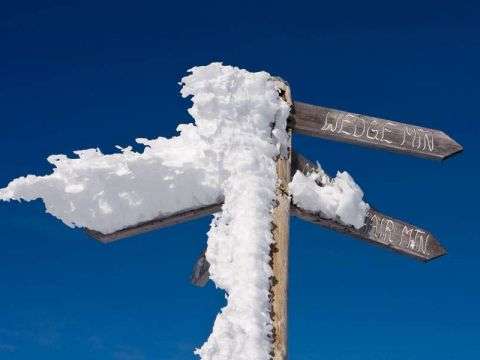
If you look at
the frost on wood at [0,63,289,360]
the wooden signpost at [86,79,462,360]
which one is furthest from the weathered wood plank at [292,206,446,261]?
the frost on wood at [0,63,289,360]

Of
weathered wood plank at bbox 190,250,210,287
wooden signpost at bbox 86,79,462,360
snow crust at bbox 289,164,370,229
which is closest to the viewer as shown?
snow crust at bbox 289,164,370,229

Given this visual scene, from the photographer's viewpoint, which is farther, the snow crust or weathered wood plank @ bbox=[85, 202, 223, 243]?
the snow crust

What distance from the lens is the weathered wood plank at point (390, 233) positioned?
3.84m

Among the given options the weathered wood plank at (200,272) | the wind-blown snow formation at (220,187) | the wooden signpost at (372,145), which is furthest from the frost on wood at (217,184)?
the weathered wood plank at (200,272)

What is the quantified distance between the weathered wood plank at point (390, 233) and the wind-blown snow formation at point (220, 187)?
114 mm

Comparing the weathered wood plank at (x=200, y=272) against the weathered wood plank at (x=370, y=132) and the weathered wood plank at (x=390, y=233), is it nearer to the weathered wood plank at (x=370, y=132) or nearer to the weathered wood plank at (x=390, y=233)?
the weathered wood plank at (x=390, y=233)

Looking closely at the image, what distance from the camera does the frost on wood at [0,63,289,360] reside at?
9.93ft

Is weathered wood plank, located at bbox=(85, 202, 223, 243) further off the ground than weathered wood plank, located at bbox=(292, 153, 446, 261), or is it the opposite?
weathered wood plank, located at bbox=(292, 153, 446, 261)

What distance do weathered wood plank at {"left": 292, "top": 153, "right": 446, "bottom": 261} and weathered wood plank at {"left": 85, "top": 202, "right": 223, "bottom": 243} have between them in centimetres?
65

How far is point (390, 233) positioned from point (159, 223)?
1513 mm

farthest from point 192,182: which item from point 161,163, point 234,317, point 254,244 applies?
point 234,317

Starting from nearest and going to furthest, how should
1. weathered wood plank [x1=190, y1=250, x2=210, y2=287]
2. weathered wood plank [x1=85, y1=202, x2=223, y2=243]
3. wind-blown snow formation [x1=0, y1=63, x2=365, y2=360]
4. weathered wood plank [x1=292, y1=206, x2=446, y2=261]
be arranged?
1. wind-blown snow formation [x1=0, y1=63, x2=365, y2=360]
2. weathered wood plank [x1=85, y1=202, x2=223, y2=243]
3. weathered wood plank [x1=292, y1=206, x2=446, y2=261]
4. weathered wood plank [x1=190, y1=250, x2=210, y2=287]

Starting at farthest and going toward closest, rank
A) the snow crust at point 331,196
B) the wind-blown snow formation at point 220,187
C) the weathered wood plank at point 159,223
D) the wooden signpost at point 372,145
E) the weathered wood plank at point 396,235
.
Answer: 1. the weathered wood plank at point 396,235
2. the wooden signpost at point 372,145
3. the snow crust at point 331,196
4. the weathered wood plank at point 159,223
5. the wind-blown snow formation at point 220,187

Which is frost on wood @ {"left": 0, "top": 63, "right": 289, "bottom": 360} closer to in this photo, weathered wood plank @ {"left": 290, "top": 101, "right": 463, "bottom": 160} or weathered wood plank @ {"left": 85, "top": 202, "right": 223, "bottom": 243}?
weathered wood plank @ {"left": 85, "top": 202, "right": 223, "bottom": 243}
